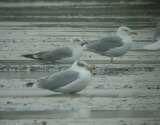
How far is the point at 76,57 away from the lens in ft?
41.9

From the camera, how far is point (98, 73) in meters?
12.8

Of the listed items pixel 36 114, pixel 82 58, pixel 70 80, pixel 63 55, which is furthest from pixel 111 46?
pixel 36 114

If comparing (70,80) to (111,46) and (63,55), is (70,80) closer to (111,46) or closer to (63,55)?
(63,55)

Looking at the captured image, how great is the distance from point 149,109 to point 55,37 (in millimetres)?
7462

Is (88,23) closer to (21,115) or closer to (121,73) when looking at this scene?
(121,73)

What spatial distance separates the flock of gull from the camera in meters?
10.4

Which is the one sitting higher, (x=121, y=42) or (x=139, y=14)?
(x=139, y=14)

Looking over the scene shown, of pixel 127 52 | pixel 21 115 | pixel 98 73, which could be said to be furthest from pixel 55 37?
pixel 21 115

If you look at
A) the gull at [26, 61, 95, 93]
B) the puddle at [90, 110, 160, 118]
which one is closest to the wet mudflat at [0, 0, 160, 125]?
the puddle at [90, 110, 160, 118]

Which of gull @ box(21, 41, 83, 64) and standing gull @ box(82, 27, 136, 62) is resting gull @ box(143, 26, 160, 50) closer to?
standing gull @ box(82, 27, 136, 62)

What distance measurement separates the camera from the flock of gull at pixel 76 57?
10.4 metres

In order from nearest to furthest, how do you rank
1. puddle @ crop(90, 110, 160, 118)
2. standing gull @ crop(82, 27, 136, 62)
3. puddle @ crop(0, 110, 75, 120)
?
1. puddle @ crop(0, 110, 75, 120)
2. puddle @ crop(90, 110, 160, 118)
3. standing gull @ crop(82, 27, 136, 62)

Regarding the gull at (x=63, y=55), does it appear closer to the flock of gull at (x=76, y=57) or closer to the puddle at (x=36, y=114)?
the flock of gull at (x=76, y=57)

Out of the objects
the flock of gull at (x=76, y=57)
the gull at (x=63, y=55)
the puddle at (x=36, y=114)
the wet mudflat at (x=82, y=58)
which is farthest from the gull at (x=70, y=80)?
the gull at (x=63, y=55)
